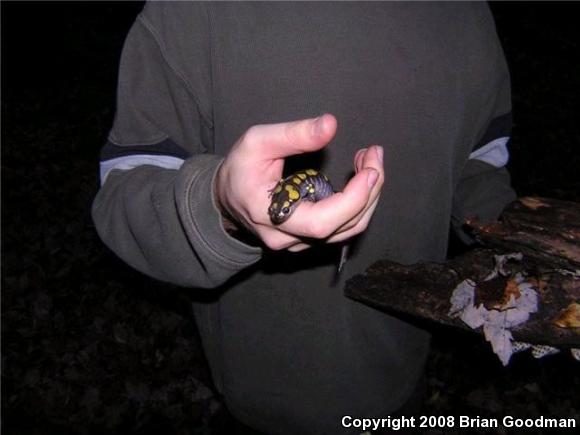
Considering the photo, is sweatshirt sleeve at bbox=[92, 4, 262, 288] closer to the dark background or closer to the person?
the person

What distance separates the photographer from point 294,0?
212 centimetres

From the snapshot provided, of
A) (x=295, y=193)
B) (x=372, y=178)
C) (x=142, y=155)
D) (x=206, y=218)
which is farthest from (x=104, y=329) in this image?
(x=372, y=178)

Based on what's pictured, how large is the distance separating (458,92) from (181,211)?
1.54 metres

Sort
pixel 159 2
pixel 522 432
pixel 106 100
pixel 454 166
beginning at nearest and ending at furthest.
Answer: pixel 159 2 < pixel 454 166 < pixel 522 432 < pixel 106 100

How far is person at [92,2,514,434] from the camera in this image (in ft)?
5.46

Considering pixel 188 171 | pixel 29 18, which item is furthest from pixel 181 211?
pixel 29 18

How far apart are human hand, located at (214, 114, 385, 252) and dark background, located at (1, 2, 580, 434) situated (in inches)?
87.4

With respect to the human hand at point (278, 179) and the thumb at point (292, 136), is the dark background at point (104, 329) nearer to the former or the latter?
the human hand at point (278, 179)

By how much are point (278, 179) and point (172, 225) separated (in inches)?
21.5

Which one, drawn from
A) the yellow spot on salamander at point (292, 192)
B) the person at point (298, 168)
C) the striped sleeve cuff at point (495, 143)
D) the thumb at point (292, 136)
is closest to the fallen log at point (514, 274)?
the person at point (298, 168)

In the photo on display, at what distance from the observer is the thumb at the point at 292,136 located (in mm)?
1296

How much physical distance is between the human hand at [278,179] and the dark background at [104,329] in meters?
2.22

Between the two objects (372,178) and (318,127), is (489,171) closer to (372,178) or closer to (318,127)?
(372,178)

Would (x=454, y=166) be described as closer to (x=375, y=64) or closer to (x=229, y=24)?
(x=375, y=64)
